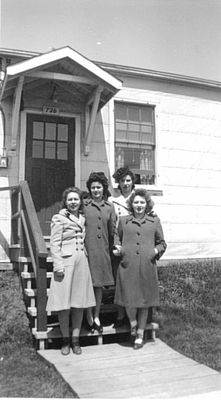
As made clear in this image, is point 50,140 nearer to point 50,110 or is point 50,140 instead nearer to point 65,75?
point 50,110

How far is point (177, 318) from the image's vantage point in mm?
5910

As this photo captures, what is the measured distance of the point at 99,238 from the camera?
5.12m

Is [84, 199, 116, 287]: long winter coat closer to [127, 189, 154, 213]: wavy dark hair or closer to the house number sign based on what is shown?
[127, 189, 154, 213]: wavy dark hair

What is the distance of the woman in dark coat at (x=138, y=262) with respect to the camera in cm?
493

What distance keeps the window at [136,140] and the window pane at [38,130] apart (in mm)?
1449

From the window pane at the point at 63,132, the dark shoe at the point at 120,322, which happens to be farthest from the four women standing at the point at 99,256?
the window pane at the point at 63,132

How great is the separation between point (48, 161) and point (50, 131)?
571mm

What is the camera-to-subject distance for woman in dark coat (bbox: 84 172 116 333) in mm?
5039

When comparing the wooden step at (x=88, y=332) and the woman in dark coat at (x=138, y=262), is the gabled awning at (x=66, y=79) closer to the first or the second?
the woman in dark coat at (x=138, y=262)

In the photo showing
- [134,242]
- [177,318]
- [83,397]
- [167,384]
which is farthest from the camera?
[177,318]

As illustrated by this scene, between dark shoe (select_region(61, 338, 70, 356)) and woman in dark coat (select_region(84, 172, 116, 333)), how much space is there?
0.43m

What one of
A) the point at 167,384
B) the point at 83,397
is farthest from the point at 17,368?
the point at 167,384

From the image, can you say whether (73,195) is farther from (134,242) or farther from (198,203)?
(198,203)

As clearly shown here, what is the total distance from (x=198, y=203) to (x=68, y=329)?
15.9 feet
